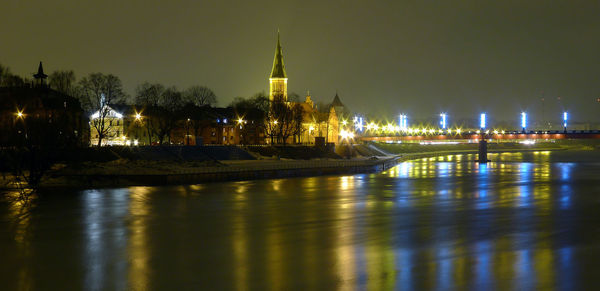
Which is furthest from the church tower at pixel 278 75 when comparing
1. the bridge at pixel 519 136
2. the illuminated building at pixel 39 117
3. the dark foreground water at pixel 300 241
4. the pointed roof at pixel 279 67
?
the dark foreground water at pixel 300 241

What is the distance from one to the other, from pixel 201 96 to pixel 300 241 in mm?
83197

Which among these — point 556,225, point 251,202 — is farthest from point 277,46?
point 556,225

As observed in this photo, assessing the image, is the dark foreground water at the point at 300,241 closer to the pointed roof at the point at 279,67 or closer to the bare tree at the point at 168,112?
the bare tree at the point at 168,112

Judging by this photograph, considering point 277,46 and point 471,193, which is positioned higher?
point 277,46

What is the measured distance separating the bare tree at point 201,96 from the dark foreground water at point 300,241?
208 ft

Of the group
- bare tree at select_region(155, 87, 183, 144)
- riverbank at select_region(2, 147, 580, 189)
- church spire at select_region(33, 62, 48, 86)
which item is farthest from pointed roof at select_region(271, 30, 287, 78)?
riverbank at select_region(2, 147, 580, 189)

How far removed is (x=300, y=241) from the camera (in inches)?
856

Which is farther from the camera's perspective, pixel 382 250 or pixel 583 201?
pixel 583 201

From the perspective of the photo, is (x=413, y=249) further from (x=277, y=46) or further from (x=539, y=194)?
(x=277, y=46)

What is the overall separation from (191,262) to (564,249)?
11.2m

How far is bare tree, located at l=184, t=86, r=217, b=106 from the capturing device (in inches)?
4006

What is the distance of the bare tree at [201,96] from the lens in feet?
334

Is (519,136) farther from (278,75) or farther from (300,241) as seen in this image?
(300,241)

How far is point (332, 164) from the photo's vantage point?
212 ft
